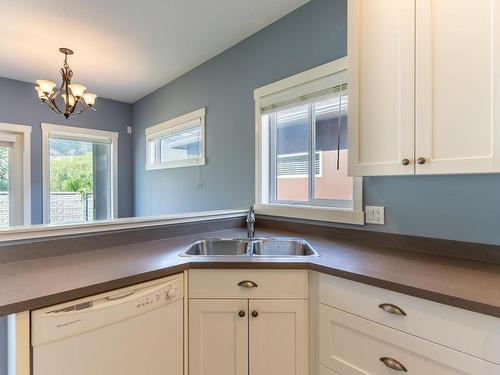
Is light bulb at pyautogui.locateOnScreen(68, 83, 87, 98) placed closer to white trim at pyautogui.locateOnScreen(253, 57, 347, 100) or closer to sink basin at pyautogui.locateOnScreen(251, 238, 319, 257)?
white trim at pyautogui.locateOnScreen(253, 57, 347, 100)

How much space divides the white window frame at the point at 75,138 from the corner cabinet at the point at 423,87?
385 centimetres

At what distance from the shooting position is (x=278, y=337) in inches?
50.8

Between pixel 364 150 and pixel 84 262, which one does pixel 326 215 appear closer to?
pixel 364 150

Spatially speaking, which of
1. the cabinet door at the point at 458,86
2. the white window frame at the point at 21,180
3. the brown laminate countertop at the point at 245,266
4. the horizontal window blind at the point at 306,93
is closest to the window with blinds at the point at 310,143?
the horizontal window blind at the point at 306,93

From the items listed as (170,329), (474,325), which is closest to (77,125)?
(170,329)

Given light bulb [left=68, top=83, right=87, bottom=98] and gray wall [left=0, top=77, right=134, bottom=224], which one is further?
gray wall [left=0, top=77, right=134, bottom=224]

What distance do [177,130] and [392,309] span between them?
3.06m

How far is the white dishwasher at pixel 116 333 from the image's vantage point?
35.6 inches

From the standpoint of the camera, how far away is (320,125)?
202cm

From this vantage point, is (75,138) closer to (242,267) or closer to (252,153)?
(252,153)

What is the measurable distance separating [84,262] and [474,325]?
152 cm

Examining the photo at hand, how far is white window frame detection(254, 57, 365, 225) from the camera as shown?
1.68m

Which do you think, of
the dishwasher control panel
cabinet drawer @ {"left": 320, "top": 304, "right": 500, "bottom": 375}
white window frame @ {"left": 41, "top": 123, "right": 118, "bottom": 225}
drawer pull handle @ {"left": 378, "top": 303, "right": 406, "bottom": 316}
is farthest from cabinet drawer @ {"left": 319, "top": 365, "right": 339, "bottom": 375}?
white window frame @ {"left": 41, "top": 123, "right": 118, "bottom": 225}

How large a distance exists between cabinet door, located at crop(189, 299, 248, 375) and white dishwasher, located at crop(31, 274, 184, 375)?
69mm
